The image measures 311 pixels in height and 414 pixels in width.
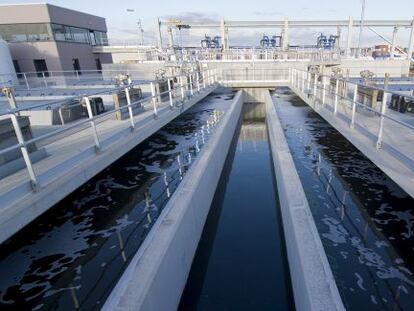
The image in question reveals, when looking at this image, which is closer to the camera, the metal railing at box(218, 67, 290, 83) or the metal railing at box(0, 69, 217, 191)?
the metal railing at box(0, 69, 217, 191)

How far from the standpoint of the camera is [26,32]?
94.1 ft

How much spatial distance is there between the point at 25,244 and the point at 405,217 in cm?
545

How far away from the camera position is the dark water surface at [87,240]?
10.4ft

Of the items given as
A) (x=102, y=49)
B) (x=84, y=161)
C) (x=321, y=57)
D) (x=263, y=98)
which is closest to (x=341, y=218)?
(x=84, y=161)

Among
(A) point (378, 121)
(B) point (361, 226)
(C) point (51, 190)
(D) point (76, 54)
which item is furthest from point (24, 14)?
(B) point (361, 226)

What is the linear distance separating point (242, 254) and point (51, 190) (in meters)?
3.15

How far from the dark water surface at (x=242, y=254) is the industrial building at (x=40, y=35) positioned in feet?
83.1

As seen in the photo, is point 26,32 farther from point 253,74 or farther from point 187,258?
point 187,258

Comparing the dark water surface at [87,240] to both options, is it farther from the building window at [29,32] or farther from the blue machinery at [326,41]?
the blue machinery at [326,41]

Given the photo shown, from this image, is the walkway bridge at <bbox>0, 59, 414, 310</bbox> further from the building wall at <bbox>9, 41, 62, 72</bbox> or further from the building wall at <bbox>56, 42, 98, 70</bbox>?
the building wall at <bbox>56, 42, 98, 70</bbox>

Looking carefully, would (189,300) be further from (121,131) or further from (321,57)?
(321,57)

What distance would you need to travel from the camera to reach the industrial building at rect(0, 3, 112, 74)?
27922mm

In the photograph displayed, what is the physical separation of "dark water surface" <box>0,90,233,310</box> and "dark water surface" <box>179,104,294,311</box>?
117 centimetres

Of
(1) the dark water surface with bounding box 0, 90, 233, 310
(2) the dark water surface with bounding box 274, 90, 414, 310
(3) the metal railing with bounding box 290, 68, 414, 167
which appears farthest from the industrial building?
(2) the dark water surface with bounding box 274, 90, 414, 310
